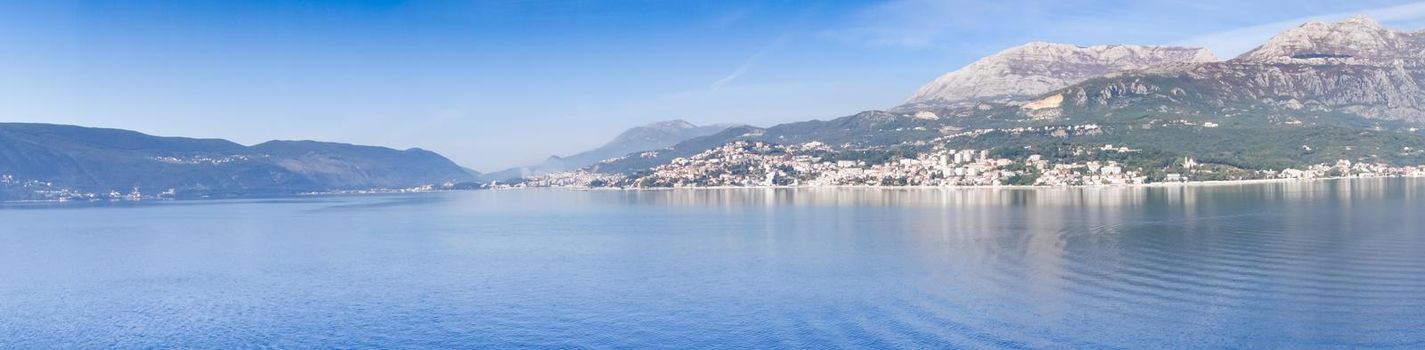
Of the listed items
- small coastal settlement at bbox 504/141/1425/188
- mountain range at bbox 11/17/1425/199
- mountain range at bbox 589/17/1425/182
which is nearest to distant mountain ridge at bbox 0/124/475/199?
mountain range at bbox 11/17/1425/199

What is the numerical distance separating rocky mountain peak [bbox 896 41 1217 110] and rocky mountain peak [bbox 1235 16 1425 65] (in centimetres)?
2569

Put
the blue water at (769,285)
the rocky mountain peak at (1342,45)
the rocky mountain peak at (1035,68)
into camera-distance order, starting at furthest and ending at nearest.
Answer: the rocky mountain peak at (1035,68), the rocky mountain peak at (1342,45), the blue water at (769,285)

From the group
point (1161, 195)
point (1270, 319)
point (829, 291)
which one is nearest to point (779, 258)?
point (829, 291)

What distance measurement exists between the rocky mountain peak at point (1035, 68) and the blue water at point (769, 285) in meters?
132

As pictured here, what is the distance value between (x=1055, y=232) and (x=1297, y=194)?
24731 mm

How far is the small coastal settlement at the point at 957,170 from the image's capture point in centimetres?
6931

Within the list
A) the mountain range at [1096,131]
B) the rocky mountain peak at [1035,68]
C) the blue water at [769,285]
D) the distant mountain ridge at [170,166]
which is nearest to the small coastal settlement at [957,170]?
the mountain range at [1096,131]

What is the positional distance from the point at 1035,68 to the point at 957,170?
10688 centimetres

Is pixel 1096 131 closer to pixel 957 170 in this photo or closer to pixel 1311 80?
pixel 957 170

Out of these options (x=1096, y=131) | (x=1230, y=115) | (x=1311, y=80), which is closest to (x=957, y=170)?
(x=1096, y=131)

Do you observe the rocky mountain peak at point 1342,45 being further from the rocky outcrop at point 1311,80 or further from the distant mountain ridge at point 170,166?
the distant mountain ridge at point 170,166

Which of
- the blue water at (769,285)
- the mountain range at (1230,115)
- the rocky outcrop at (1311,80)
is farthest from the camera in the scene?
the rocky outcrop at (1311,80)

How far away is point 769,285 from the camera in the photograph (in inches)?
802

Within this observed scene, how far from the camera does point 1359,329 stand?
46.8 ft
